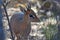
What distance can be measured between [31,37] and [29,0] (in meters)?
1.84

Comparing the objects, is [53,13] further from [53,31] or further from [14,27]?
[14,27]

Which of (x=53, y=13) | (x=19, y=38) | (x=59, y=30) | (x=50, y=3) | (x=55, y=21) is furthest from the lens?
(x=50, y=3)

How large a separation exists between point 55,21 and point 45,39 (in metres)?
0.80

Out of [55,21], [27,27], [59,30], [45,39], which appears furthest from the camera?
[55,21]

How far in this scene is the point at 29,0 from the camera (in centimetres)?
599

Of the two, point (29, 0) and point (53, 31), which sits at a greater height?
point (29, 0)

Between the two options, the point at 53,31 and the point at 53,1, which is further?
the point at 53,1

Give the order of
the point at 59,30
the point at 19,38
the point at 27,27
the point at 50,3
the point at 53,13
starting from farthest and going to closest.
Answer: the point at 50,3 → the point at 53,13 → the point at 59,30 → the point at 19,38 → the point at 27,27

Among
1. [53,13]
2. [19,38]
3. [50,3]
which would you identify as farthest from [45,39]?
[50,3]

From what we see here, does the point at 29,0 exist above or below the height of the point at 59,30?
above

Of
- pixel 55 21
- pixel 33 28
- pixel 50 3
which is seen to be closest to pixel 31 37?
pixel 33 28

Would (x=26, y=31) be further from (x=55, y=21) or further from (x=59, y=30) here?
(x=55, y=21)

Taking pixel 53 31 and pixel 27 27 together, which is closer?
pixel 27 27

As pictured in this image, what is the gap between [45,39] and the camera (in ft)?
13.5
